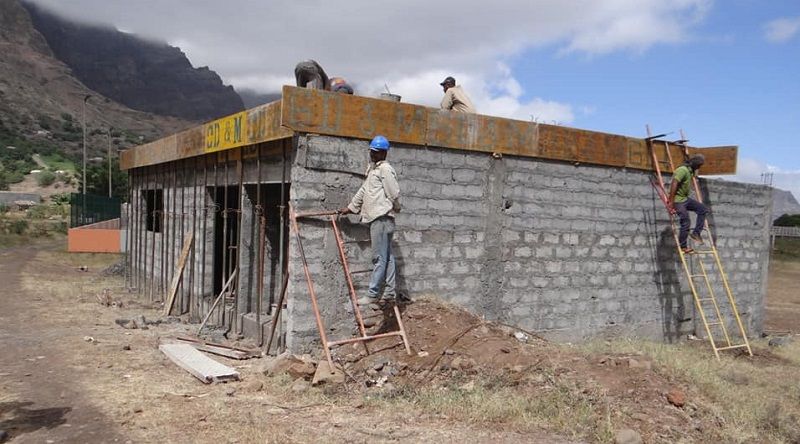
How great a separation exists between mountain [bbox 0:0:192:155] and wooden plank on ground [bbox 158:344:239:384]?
5946cm

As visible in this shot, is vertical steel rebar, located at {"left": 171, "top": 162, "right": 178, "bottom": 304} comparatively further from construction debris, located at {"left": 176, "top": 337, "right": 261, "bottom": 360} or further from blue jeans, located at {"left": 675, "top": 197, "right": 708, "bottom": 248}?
blue jeans, located at {"left": 675, "top": 197, "right": 708, "bottom": 248}

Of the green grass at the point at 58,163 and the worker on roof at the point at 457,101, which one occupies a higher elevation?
the green grass at the point at 58,163

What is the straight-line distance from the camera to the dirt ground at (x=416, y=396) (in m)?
4.92

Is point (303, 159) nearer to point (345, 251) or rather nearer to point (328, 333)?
point (345, 251)

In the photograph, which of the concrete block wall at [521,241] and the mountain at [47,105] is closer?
the concrete block wall at [521,241]

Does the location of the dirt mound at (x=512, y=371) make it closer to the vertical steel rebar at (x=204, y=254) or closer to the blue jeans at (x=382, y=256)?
the blue jeans at (x=382, y=256)

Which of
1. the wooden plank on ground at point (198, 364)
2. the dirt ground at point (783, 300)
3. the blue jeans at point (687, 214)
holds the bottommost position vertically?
the dirt ground at point (783, 300)

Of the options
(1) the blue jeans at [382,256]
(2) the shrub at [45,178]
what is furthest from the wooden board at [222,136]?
(2) the shrub at [45,178]

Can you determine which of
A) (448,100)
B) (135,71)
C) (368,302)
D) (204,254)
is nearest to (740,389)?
(368,302)

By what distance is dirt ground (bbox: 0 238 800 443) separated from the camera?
4918mm

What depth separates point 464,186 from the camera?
7855mm

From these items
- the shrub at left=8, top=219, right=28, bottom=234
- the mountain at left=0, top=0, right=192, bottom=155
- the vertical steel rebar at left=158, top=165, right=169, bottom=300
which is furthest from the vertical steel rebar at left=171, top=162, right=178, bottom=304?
the mountain at left=0, top=0, right=192, bottom=155

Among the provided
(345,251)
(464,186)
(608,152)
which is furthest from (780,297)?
(345,251)

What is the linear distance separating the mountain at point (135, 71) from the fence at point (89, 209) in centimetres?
9191
